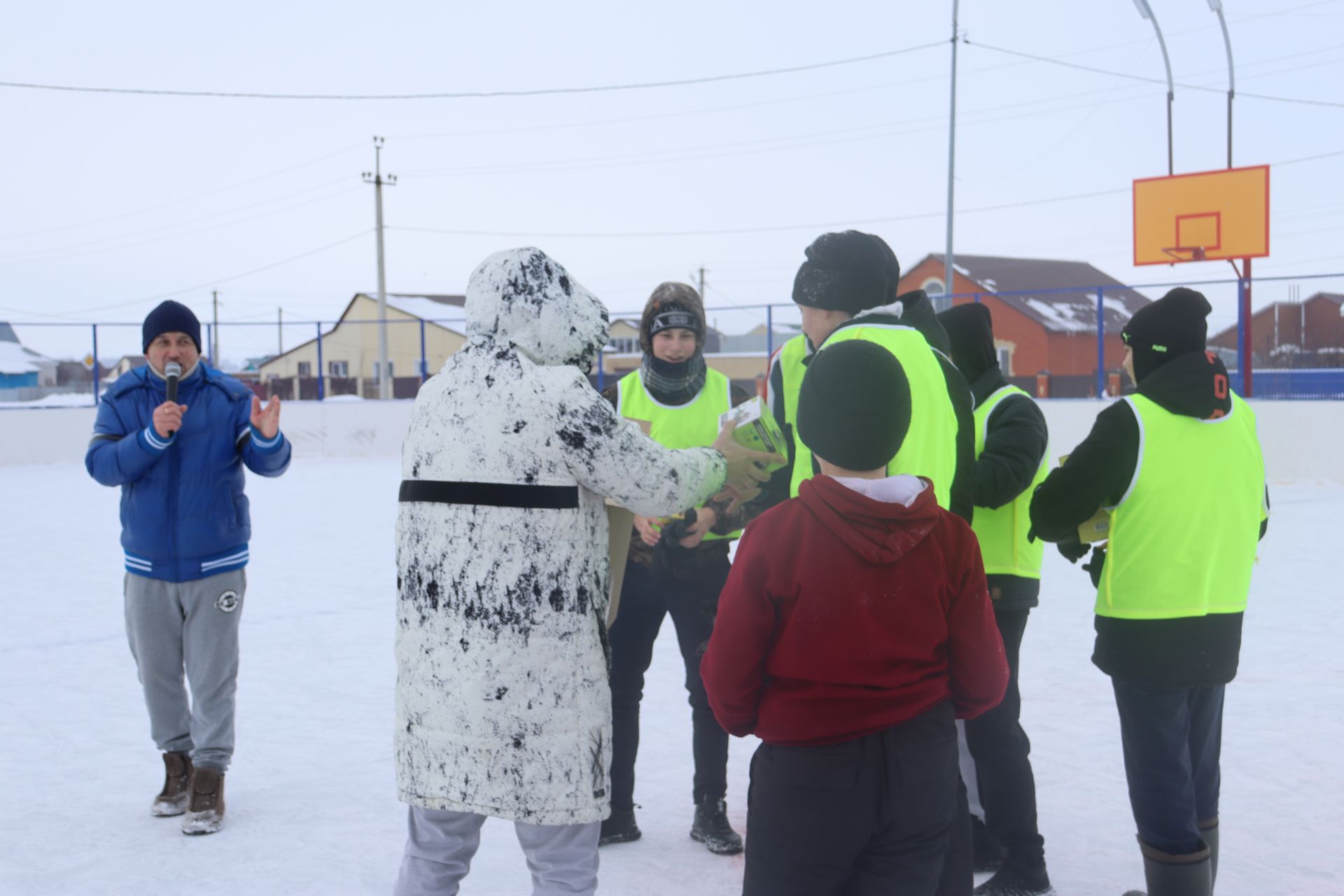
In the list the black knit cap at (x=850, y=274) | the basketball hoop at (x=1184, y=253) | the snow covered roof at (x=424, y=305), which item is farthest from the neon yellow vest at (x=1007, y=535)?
the snow covered roof at (x=424, y=305)

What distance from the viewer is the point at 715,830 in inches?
125

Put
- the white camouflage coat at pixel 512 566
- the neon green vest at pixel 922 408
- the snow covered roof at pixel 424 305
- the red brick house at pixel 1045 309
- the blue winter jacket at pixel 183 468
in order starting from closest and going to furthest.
Answer: the white camouflage coat at pixel 512 566, the neon green vest at pixel 922 408, the blue winter jacket at pixel 183 468, the red brick house at pixel 1045 309, the snow covered roof at pixel 424 305

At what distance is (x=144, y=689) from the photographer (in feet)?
11.2

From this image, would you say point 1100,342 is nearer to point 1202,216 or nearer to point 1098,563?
point 1202,216

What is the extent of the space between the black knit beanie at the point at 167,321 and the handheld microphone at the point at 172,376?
11cm

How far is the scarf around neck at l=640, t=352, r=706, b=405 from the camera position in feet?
11.0

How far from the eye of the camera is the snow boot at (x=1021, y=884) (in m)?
2.81

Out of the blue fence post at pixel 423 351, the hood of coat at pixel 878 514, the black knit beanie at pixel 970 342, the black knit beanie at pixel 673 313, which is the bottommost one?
the hood of coat at pixel 878 514

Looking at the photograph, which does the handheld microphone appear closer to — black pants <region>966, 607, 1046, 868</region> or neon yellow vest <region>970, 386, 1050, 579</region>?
neon yellow vest <region>970, 386, 1050, 579</region>

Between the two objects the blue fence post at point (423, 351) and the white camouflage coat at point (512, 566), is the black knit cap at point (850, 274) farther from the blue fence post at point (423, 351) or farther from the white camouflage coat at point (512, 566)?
the blue fence post at point (423, 351)

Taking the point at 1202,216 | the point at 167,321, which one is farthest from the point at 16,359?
the point at 167,321

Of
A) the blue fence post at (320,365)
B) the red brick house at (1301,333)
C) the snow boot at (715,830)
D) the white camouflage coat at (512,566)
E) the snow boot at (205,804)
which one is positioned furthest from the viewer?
the blue fence post at (320,365)

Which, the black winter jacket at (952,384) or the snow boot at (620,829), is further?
the snow boot at (620,829)

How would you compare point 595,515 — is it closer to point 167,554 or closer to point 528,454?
point 528,454
